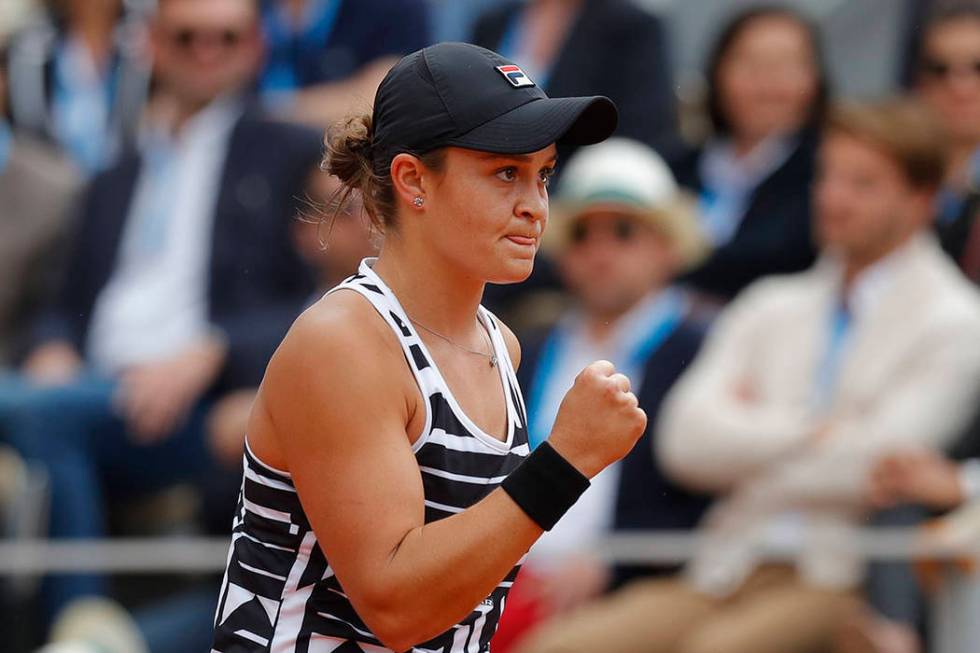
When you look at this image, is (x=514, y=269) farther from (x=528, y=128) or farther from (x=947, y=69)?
(x=947, y=69)

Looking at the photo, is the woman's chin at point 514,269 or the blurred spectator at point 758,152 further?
the blurred spectator at point 758,152

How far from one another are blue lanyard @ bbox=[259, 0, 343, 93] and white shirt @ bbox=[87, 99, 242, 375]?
0.62 meters

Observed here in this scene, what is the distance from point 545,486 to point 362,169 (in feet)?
1.85

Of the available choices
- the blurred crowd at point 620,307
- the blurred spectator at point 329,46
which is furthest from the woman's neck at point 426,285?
the blurred spectator at point 329,46

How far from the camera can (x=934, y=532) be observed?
4.54m

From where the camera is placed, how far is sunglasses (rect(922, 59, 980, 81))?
Result: 5.55 metres

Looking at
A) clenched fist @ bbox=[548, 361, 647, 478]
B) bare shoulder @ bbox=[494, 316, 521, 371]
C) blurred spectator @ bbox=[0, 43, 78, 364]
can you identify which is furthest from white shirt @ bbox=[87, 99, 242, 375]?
clenched fist @ bbox=[548, 361, 647, 478]

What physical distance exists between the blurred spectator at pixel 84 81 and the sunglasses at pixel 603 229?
2.38 metres

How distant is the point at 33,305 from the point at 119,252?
0.55 meters

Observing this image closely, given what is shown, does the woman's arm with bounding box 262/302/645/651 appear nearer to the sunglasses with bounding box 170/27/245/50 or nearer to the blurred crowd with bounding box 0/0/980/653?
the blurred crowd with bounding box 0/0/980/653

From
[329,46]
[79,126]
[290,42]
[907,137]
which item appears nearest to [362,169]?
[907,137]

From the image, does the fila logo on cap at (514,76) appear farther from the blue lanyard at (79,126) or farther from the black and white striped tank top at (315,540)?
the blue lanyard at (79,126)

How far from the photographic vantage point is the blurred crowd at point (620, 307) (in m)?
4.68

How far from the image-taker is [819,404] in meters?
4.87
